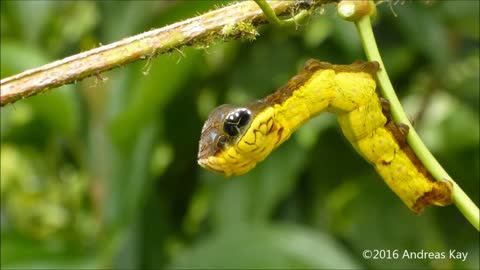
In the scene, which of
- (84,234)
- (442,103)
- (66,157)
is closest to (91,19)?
(66,157)

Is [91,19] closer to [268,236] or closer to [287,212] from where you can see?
[287,212]

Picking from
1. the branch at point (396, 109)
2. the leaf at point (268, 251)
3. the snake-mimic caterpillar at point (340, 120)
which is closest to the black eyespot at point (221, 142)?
the snake-mimic caterpillar at point (340, 120)

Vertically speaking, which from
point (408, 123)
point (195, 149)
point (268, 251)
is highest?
point (195, 149)

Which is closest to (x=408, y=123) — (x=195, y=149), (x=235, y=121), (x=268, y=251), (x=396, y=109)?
(x=396, y=109)

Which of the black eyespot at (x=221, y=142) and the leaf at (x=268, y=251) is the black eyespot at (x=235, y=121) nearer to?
the black eyespot at (x=221, y=142)

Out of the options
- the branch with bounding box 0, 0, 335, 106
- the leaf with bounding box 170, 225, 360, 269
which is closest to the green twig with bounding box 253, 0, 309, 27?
the branch with bounding box 0, 0, 335, 106

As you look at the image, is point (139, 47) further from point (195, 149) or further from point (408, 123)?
point (195, 149)
